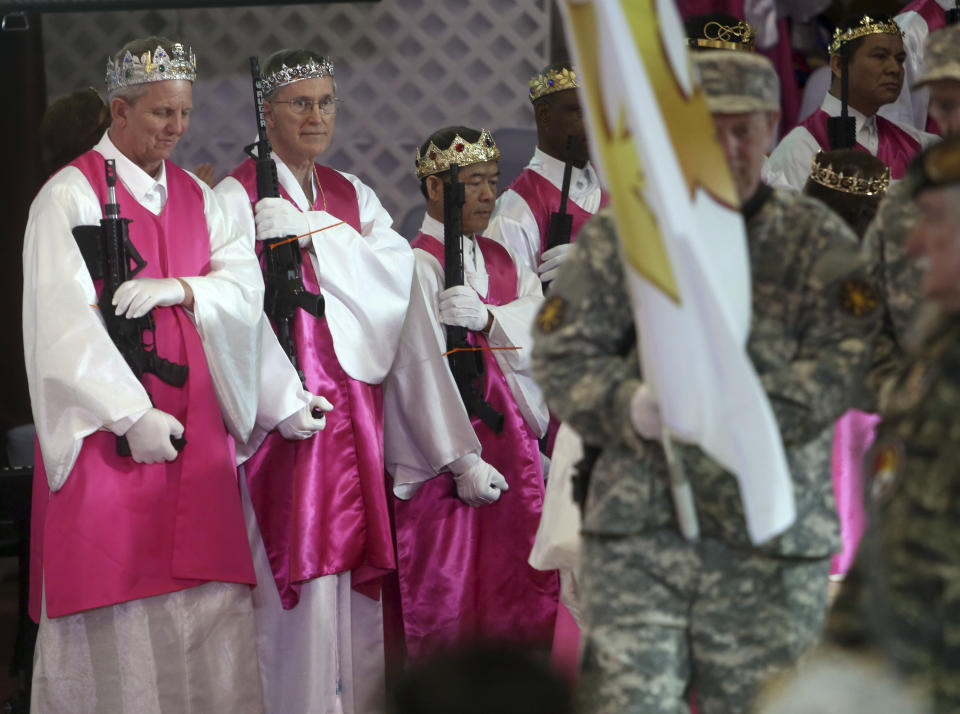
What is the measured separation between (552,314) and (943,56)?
0.88m

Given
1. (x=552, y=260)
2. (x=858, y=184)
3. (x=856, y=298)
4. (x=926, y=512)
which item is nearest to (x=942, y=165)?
(x=856, y=298)

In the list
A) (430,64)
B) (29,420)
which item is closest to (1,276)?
(29,420)

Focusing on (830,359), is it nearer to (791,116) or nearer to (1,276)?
(791,116)

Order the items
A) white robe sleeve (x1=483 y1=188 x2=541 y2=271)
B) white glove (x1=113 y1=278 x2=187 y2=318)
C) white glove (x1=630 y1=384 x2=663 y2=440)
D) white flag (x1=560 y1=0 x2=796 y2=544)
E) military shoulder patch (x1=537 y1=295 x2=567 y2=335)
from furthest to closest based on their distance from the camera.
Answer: white robe sleeve (x1=483 y1=188 x2=541 y2=271), white glove (x1=113 y1=278 x2=187 y2=318), military shoulder patch (x1=537 y1=295 x2=567 y2=335), white glove (x1=630 y1=384 x2=663 y2=440), white flag (x1=560 y1=0 x2=796 y2=544)

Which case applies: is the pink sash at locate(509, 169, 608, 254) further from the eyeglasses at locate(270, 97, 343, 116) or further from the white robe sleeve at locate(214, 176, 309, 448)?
the white robe sleeve at locate(214, 176, 309, 448)

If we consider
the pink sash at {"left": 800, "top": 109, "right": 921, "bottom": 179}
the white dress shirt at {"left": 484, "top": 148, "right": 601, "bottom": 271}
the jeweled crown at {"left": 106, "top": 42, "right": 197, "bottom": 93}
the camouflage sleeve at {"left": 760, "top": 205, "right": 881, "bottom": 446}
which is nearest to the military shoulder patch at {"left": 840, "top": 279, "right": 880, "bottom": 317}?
the camouflage sleeve at {"left": 760, "top": 205, "right": 881, "bottom": 446}

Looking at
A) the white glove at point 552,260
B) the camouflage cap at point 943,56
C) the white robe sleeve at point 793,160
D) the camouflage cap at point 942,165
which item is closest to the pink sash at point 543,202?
the white glove at point 552,260

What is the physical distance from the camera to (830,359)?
2.25 m

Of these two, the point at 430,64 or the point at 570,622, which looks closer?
the point at 570,622

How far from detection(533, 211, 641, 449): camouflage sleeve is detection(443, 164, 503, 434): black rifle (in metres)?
1.97

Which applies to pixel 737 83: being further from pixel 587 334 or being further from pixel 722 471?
pixel 722 471

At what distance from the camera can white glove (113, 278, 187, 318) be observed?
141 inches

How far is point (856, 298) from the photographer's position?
2268mm

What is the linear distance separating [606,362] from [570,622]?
1479mm
